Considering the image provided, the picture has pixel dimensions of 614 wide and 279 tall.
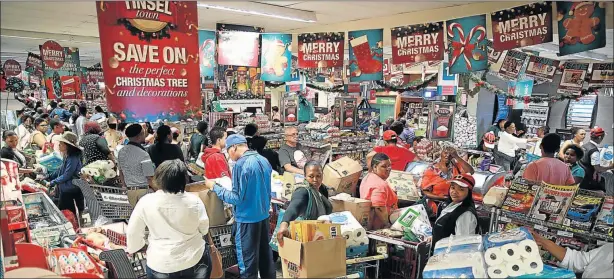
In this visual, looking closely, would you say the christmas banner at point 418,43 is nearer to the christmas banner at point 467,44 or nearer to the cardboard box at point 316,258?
the christmas banner at point 467,44

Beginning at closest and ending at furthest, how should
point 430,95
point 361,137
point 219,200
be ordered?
point 219,200 → point 361,137 → point 430,95

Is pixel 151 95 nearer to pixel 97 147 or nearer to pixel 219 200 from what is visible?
pixel 219 200

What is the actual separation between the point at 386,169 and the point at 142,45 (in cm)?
311

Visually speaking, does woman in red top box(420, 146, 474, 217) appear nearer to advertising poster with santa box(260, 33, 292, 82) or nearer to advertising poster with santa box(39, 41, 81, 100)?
advertising poster with santa box(260, 33, 292, 82)

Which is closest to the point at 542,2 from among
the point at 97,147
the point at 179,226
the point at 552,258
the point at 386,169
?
the point at 386,169

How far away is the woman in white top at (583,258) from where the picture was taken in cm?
287

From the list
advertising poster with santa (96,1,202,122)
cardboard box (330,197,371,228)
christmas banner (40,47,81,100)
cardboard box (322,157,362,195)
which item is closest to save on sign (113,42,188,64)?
advertising poster with santa (96,1,202,122)

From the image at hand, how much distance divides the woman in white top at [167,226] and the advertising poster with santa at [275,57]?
5.71 m

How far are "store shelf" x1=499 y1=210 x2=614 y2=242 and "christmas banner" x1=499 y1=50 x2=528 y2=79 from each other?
4.68m

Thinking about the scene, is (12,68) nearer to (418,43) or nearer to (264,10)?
(264,10)

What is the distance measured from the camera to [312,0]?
269 inches

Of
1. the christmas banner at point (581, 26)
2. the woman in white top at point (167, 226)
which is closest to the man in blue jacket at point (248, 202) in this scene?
the woman in white top at point (167, 226)

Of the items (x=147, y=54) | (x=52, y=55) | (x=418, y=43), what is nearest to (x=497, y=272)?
(x=147, y=54)

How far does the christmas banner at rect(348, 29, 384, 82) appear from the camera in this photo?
7.73 m
